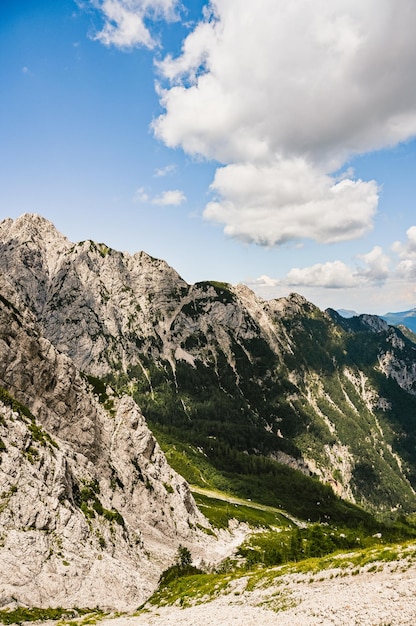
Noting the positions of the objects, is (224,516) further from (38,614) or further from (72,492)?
(38,614)

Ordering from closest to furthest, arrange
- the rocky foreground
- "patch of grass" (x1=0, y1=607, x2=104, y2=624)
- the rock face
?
1. the rocky foreground
2. "patch of grass" (x1=0, y1=607, x2=104, y2=624)
3. the rock face

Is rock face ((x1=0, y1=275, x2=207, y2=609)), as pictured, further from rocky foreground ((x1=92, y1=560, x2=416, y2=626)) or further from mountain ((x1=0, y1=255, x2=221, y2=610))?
rocky foreground ((x1=92, y1=560, x2=416, y2=626))

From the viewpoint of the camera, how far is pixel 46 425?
98.8 metres

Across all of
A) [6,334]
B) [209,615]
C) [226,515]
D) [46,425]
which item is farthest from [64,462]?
[226,515]

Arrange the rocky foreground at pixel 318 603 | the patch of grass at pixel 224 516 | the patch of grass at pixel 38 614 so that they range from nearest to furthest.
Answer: the rocky foreground at pixel 318 603 → the patch of grass at pixel 38 614 → the patch of grass at pixel 224 516

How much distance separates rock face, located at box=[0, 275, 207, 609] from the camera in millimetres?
55406

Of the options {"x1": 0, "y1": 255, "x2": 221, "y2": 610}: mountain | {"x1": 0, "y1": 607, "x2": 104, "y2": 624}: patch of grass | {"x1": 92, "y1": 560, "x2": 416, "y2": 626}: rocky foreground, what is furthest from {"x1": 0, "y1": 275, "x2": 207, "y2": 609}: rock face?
{"x1": 92, "y1": 560, "x2": 416, "y2": 626}: rocky foreground

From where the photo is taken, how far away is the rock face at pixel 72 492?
182 feet

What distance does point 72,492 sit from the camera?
76.3 metres

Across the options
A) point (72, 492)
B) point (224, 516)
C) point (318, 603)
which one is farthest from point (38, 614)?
point (224, 516)

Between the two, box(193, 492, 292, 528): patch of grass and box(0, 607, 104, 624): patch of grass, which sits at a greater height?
box(0, 607, 104, 624): patch of grass

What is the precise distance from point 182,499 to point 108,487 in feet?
109

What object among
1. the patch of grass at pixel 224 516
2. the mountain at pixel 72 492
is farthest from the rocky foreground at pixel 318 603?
the patch of grass at pixel 224 516

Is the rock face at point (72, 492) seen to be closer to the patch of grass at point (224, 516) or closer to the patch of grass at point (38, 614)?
the patch of grass at point (38, 614)
